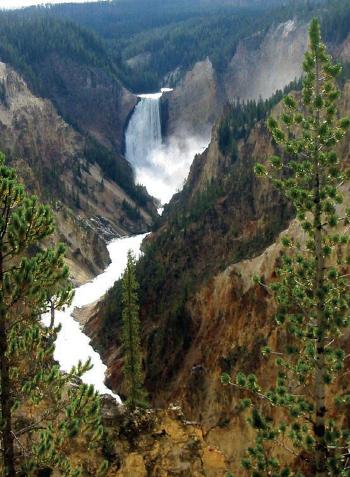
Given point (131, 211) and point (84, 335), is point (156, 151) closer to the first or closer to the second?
point (131, 211)

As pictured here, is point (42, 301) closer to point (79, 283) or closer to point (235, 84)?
point (79, 283)

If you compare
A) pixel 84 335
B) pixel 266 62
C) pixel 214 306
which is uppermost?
pixel 266 62

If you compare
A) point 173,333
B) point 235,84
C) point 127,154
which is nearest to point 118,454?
point 173,333

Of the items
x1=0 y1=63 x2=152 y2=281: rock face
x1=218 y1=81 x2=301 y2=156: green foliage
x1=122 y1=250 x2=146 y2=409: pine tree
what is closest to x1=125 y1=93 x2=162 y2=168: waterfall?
x1=0 y1=63 x2=152 y2=281: rock face

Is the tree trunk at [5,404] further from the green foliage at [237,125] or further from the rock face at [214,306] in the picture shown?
the green foliage at [237,125]

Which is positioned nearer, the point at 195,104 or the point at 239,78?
the point at 195,104

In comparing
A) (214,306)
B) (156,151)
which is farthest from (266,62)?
(214,306)
